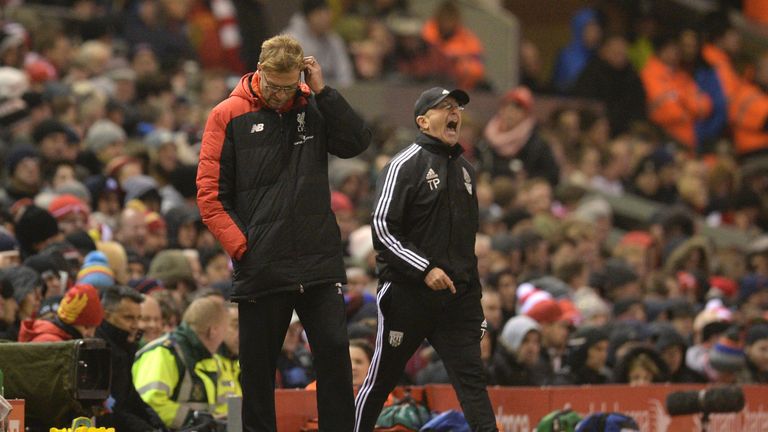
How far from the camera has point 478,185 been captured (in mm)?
19609

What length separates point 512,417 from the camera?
12.6 m

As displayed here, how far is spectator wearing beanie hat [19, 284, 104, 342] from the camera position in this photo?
10.9 m

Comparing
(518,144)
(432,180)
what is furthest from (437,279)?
(518,144)

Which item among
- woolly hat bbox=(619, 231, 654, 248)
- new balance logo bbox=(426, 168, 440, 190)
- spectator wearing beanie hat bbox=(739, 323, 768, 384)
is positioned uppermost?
new balance logo bbox=(426, 168, 440, 190)

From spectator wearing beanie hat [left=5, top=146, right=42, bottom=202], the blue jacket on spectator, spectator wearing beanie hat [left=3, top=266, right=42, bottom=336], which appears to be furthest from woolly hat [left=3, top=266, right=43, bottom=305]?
the blue jacket on spectator

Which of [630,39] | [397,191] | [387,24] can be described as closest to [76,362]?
[397,191]

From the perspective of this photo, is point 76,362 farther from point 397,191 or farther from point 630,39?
point 630,39

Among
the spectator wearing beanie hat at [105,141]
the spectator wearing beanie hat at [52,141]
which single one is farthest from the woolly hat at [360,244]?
the spectator wearing beanie hat at [52,141]

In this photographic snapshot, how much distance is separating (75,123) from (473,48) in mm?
8196

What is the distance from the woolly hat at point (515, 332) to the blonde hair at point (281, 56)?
5241 millimetres

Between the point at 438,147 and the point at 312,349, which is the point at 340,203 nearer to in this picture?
the point at 438,147

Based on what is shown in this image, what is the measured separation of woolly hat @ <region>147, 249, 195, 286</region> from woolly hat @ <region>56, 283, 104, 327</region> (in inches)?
106

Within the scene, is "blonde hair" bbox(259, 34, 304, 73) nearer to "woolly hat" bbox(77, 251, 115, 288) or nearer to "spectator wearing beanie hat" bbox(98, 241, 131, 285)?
"woolly hat" bbox(77, 251, 115, 288)

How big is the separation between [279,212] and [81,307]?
79.2 inches
